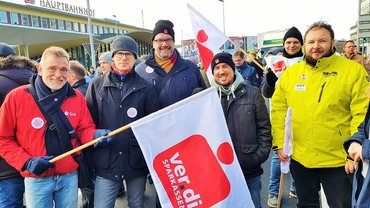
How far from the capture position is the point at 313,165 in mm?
2537

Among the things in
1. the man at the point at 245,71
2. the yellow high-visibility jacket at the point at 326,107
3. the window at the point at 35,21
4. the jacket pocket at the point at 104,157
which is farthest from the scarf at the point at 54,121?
the window at the point at 35,21

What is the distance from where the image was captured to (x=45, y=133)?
7.68ft

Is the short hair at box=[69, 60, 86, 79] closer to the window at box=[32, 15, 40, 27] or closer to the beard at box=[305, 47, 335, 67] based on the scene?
the beard at box=[305, 47, 335, 67]

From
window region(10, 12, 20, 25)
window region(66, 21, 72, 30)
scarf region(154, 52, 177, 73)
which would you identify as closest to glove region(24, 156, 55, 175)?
scarf region(154, 52, 177, 73)

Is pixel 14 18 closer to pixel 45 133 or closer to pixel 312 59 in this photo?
pixel 45 133

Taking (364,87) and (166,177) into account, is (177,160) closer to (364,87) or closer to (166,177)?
(166,177)

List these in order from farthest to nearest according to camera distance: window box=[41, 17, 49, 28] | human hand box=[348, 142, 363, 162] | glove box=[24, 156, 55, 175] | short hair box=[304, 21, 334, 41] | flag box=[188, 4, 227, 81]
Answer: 1. window box=[41, 17, 49, 28]
2. flag box=[188, 4, 227, 81]
3. short hair box=[304, 21, 334, 41]
4. glove box=[24, 156, 55, 175]
5. human hand box=[348, 142, 363, 162]

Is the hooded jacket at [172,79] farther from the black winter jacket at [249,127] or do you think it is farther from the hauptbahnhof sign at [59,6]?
the hauptbahnhof sign at [59,6]

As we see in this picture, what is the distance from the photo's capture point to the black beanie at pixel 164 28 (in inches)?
131

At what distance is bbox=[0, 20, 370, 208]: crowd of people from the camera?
232 centimetres

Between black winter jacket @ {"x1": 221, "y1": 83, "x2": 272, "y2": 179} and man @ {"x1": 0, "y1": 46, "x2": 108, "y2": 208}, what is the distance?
110 centimetres

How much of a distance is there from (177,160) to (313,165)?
1159 mm

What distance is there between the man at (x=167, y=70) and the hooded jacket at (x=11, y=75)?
1157 millimetres

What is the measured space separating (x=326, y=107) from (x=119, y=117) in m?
1.72
